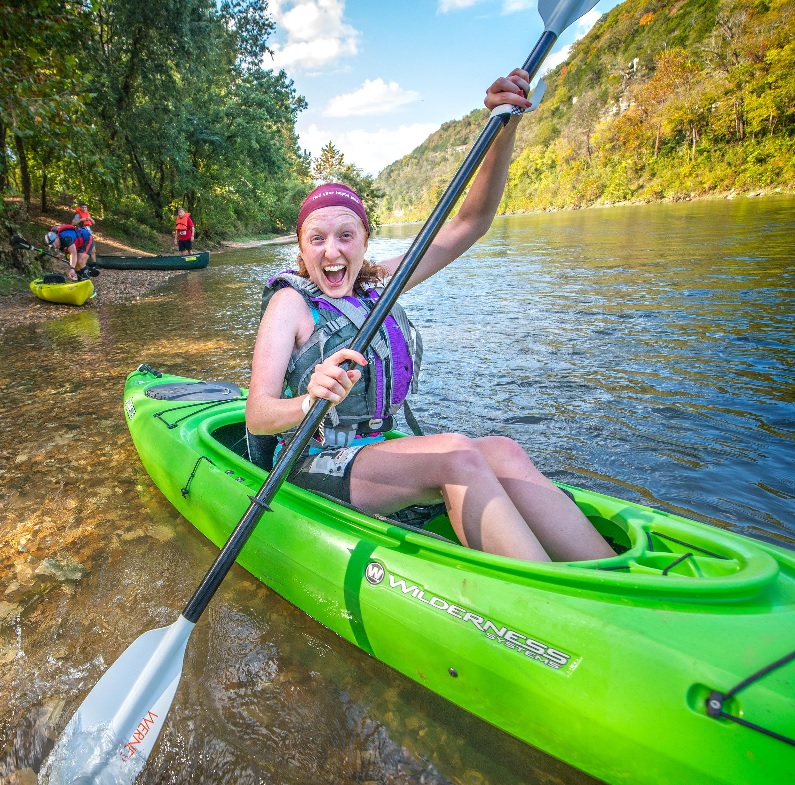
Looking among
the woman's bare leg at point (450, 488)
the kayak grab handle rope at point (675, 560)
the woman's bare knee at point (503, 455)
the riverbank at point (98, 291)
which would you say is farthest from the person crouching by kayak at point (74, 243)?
the kayak grab handle rope at point (675, 560)

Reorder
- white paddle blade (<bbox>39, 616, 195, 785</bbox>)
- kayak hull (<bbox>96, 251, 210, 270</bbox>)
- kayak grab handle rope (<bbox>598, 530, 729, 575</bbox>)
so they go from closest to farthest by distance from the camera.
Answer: white paddle blade (<bbox>39, 616, 195, 785</bbox>), kayak grab handle rope (<bbox>598, 530, 729, 575</bbox>), kayak hull (<bbox>96, 251, 210, 270</bbox>)

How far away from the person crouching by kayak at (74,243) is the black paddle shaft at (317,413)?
1150cm

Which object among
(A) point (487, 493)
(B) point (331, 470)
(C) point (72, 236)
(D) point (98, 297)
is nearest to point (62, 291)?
(D) point (98, 297)

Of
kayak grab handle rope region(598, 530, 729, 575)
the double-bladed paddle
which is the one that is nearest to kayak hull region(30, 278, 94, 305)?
the double-bladed paddle

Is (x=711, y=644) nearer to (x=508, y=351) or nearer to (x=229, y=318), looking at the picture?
(x=508, y=351)

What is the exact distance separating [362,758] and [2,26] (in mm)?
9715

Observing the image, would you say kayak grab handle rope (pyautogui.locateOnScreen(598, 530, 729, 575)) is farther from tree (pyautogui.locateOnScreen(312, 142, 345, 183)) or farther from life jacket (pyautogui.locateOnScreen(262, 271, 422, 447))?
tree (pyautogui.locateOnScreen(312, 142, 345, 183))

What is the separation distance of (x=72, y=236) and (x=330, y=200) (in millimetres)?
11656

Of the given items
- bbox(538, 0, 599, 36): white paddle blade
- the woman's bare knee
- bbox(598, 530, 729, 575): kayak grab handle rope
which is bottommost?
bbox(598, 530, 729, 575): kayak grab handle rope

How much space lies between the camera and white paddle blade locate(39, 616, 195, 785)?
1690mm

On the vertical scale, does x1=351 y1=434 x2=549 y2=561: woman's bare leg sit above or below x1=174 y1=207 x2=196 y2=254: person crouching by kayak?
below

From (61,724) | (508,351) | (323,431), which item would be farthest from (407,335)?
(508,351)

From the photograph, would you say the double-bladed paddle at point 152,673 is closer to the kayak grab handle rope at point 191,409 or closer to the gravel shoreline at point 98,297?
the kayak grab handle rope at point 191,409

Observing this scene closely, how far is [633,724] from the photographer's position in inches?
55.6
